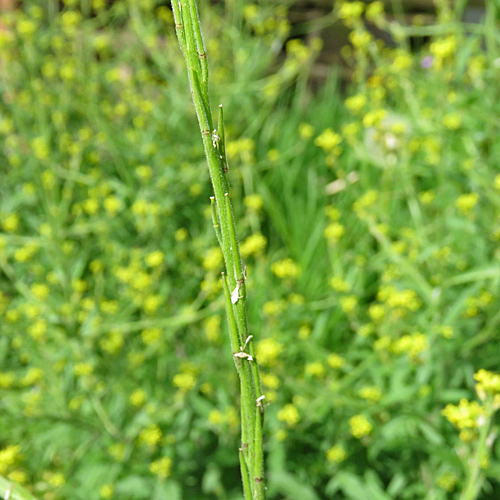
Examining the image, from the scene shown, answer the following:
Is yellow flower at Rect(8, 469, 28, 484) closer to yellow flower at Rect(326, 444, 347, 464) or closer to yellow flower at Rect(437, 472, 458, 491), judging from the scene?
yellow flower at Rect(326, 444, 347, 464)

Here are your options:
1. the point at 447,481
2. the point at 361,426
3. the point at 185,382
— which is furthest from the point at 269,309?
the point at 447,481

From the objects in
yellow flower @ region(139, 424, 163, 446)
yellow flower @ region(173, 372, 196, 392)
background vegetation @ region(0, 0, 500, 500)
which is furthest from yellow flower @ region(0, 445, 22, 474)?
yellow flower @ region(173, 372, 196, 392)

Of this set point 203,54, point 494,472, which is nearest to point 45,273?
point 494,472

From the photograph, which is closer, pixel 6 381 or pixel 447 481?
pixel 447 481

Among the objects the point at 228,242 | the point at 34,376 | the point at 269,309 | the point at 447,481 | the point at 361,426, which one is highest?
the point at 228,242

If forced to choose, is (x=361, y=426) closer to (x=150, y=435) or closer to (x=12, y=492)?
(x=150, y=435)

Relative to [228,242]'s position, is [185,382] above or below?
below

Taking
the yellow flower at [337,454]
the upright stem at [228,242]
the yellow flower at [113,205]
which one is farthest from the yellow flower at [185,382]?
the upright stem at [228,242]
